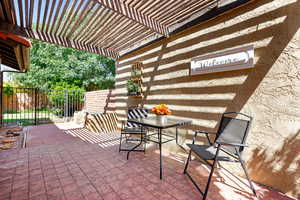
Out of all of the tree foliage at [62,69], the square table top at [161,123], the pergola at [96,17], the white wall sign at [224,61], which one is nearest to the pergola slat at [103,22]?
the pergola at [96,17]

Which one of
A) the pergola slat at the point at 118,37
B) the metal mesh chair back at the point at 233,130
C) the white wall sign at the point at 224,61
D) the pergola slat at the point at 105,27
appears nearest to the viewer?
the metal mesh chair back at the point at 233,130

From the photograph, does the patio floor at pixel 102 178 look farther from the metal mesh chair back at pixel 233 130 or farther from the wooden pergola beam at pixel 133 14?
the wooden pergola beam at pixel 133 14

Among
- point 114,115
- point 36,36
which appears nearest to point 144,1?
point 36,36

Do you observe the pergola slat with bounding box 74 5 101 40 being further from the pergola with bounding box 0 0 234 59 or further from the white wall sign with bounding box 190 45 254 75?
the white wall sign with bounding box 190 45 254 75

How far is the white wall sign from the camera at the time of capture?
2162 mm

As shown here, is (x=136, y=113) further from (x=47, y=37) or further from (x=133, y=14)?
(x=47, y=37)

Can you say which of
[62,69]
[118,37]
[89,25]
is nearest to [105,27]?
[89,25]

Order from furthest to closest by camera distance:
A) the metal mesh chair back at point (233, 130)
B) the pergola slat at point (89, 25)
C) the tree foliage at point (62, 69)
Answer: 1. the tree foliage at point (62, 69)
2. the pergola slat at point (89, 25)
3. the metal mesh chair back at point (233, 130)

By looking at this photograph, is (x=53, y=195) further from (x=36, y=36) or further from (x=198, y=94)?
(x=36, y=36)

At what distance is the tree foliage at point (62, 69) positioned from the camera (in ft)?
32.2

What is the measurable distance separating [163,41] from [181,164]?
9.58 feet

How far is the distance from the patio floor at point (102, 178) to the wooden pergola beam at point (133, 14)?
273 cm

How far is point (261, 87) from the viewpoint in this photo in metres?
2.04

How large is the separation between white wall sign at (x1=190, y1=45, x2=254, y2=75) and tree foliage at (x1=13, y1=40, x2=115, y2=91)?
891 cm
